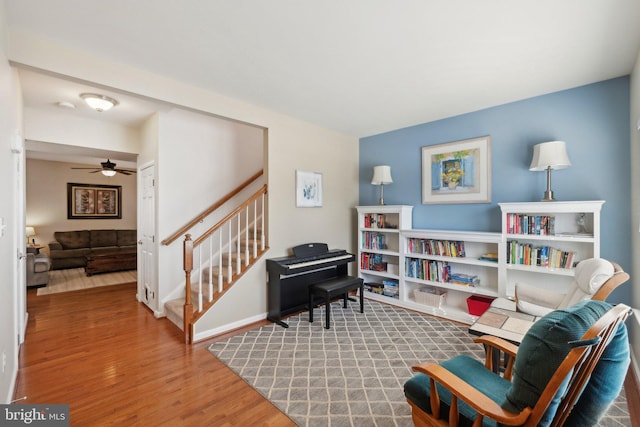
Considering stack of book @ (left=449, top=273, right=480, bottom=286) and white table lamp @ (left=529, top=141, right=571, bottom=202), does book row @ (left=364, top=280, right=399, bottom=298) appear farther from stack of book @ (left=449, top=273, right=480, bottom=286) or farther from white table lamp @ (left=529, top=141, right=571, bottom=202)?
white table lamp @ (left=529, top=141, right=571, bottom=202)

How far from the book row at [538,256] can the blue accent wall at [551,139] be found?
319mm

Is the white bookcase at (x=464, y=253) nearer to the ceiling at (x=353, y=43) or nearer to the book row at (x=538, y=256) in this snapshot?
the book row at (x=538, y=256)

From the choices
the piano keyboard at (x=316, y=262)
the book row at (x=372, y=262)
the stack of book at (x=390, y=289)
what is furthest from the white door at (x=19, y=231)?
the stack of book at (x=390, y=289)

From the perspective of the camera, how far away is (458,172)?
371 cm

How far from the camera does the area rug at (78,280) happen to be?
4836 millimetres

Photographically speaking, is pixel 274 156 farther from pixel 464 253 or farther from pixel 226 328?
pixel 464 253

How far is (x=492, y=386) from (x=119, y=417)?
7.24 ft

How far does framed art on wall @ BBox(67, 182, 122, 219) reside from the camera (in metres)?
7.01

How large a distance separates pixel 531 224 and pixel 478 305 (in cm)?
105

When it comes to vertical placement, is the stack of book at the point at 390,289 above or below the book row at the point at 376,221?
below

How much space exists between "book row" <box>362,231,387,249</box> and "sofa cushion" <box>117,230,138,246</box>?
19.7ft

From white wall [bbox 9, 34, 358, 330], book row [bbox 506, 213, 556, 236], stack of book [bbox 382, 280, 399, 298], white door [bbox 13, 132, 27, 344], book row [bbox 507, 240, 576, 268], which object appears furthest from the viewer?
stack of book [bbox 382, 280, 399, 298]

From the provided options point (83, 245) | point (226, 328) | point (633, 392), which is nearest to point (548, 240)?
point (633, 392)

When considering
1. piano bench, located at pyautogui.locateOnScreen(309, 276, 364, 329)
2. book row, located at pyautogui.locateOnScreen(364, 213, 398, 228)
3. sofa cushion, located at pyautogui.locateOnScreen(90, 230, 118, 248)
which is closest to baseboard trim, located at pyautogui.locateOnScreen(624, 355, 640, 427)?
piano bench, located at pyautogui.locateOnScreen(309, 276, 364, 329)
